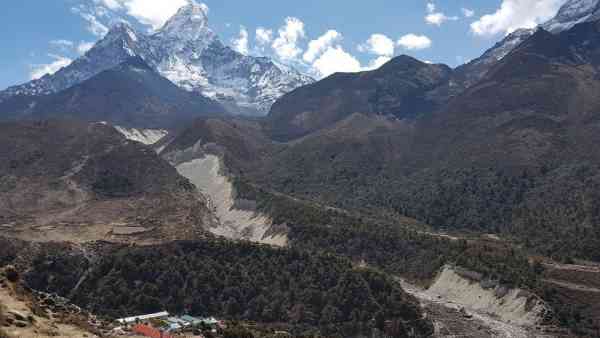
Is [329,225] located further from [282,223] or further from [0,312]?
[0,312]

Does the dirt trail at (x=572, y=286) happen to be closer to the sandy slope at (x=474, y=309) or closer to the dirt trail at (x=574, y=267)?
the dirt trail at (x=574, y=267)

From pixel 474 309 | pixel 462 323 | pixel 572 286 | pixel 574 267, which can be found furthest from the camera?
pixel 574 267

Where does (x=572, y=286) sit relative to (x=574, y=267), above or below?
below

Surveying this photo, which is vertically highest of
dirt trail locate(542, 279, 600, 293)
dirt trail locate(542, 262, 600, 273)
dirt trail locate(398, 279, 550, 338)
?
dirt trail locate(542, 262, 600, 273)

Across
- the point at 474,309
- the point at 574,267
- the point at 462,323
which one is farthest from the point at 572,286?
the point at 462,323

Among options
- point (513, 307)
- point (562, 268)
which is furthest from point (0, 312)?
point (562, 268)

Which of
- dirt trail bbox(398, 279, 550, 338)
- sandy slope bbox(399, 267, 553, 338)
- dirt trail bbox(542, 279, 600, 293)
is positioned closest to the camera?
dirt trail bbox(398, 279, 550, 338)

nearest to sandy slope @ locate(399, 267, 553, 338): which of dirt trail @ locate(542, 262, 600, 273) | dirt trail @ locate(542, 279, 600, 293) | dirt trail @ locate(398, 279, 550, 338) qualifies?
dirt trail @ locate(398, 279, 550, 338)

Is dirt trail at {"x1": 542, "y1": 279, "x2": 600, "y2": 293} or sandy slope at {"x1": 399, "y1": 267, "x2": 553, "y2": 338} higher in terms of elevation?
dirt trail at {"x1": 542, "y1": 279, "x2": 600, "y2": 293}

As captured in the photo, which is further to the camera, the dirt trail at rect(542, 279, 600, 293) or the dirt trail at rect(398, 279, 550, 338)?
the dirt trail at rect(542, 279, 600, 293)

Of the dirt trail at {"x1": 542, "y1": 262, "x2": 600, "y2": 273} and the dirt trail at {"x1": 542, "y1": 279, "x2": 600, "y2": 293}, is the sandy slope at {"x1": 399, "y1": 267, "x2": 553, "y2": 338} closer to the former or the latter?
the dirt trail at {"x1": 542, "y1": 279, "x2": 600, "y2": 293}

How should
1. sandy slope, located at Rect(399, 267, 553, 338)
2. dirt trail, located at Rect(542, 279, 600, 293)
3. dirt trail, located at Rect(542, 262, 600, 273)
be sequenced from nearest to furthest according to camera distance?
sandy slope, located at Rect(399, 267, 553, 338) < dirt trail, located at Rect(542, 279, 600, 293) < dirt trail, located at Rect(542, 262, 600, 273)

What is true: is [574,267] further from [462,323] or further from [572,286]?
[462,323]
